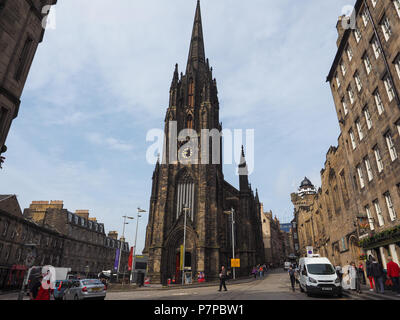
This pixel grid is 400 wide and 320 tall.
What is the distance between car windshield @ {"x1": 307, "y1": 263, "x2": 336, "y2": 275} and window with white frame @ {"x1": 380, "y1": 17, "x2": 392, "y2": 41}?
44.0 ft

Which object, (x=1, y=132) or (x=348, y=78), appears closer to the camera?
(x=1, y=132)

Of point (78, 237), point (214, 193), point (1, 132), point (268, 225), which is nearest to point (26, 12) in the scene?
point (1, 132)

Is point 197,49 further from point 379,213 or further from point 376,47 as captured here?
point 379,213

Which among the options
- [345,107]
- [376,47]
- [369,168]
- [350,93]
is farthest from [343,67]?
[369,168]

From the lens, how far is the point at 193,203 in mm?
36906

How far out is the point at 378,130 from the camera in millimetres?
15797

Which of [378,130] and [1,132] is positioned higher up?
[378,130]

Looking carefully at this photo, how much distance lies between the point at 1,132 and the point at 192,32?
57.9m

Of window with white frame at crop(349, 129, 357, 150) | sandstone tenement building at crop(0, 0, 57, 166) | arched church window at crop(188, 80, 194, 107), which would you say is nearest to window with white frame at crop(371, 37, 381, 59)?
window with white frame at crop(349, 129, 357, 150)

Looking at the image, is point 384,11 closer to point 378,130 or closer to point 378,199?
point 378,130

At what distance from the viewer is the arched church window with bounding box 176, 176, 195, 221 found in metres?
36.7

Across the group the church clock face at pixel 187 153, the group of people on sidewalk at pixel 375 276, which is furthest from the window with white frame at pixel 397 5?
the church clock face at pixel 187 153

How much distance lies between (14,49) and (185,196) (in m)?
29.2
